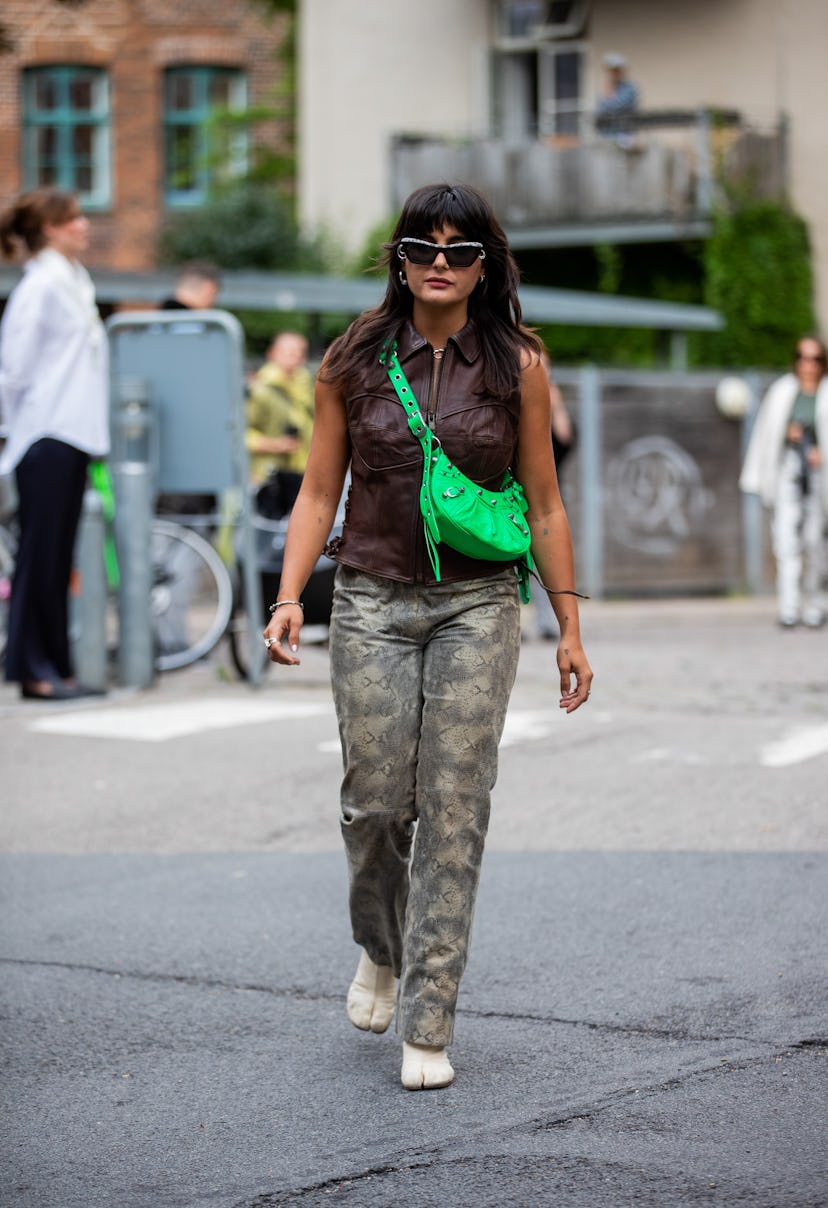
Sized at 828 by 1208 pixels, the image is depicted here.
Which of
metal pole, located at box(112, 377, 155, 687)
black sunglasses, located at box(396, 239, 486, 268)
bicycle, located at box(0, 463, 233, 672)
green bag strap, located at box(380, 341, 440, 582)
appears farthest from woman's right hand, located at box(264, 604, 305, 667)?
bicycle, located at box(0, 463, 233, 672)

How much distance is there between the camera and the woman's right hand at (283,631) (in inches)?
170

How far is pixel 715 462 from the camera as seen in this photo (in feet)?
59.3

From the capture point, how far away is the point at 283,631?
4.34 meters

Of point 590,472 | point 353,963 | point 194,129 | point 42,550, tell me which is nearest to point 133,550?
point 42,550

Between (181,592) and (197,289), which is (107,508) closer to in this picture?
(181,592)

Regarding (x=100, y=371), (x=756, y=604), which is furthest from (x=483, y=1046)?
(x=756, y=604)

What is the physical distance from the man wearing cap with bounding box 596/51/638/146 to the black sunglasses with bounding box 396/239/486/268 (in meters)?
24.1

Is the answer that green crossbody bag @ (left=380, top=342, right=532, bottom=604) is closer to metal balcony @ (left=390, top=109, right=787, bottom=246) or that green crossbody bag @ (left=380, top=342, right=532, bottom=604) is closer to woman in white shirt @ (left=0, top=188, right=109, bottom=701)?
woman in white shirt @ (left=0, top=188, right=109, bottom=701)

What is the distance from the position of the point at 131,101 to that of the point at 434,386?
30572 mm

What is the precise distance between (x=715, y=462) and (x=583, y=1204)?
49.2ft

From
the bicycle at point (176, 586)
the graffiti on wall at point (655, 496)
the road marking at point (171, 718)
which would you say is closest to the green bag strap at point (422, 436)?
the road marking at point (171, 718)

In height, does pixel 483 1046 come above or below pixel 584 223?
below

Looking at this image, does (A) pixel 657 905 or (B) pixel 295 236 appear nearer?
(A) pixel 657 905

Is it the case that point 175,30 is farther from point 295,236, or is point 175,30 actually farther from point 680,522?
point 680,522
